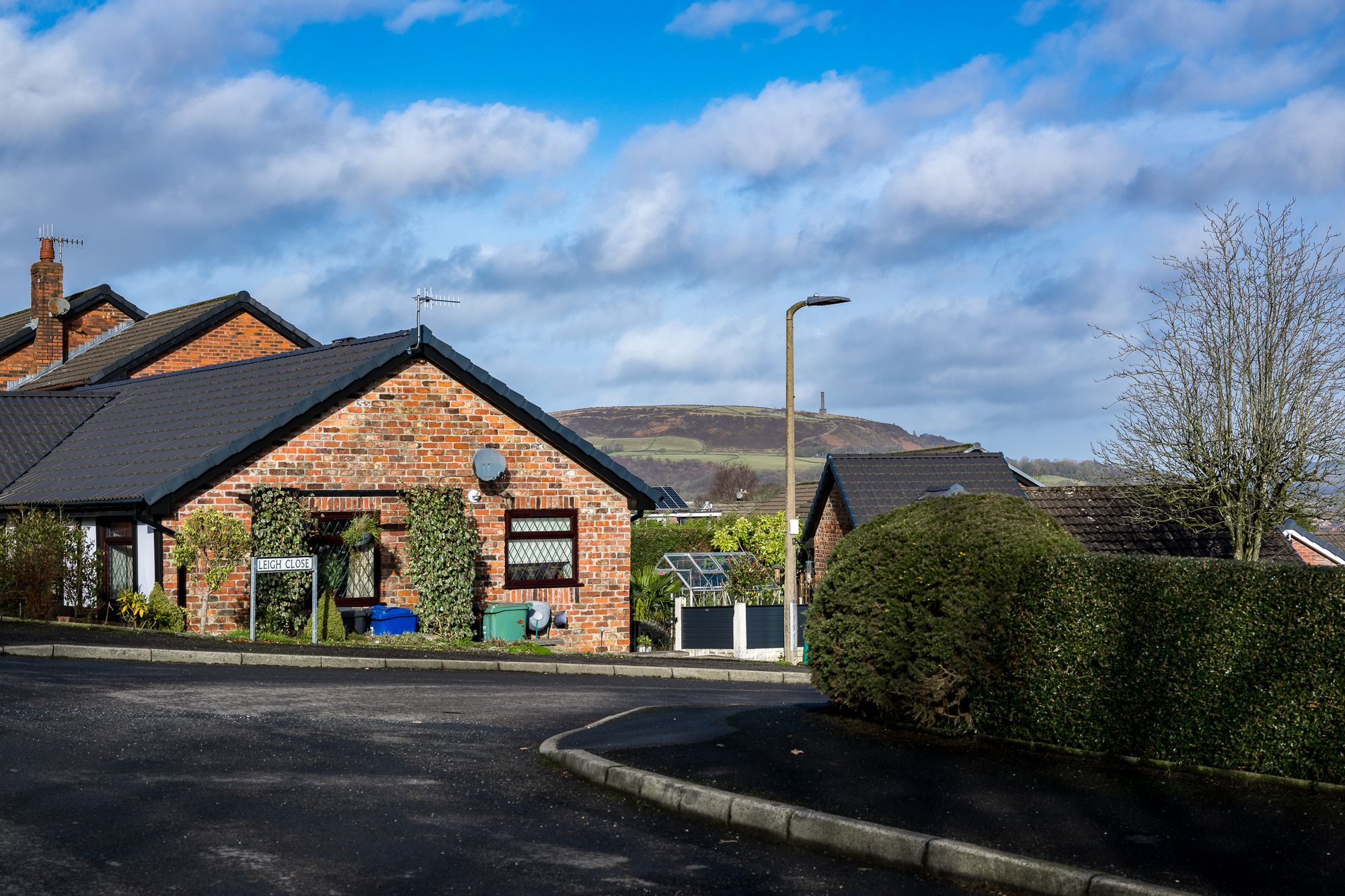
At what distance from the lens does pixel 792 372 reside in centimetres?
2581

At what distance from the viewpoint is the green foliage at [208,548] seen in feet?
67.7

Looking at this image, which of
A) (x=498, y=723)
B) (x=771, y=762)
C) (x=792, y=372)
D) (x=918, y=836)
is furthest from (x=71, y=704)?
(x=792, y=372)

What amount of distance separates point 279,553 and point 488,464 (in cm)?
398

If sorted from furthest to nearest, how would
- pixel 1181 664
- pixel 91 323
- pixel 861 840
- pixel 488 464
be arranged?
1. pixel 91 323
2. pixel 488 464
3. pixel 1181 664
4. pixel 861 840

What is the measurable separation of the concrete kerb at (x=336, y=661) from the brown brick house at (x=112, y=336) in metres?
19.9

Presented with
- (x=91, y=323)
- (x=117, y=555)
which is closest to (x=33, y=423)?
(x=117, y=555)

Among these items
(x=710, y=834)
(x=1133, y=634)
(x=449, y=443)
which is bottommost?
(x=710, y=834)

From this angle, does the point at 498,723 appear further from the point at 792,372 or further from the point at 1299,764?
the point at 792,372

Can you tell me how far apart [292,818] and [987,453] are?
30.8 meters

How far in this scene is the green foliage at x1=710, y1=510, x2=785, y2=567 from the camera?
3744 cm

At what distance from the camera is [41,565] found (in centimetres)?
2108

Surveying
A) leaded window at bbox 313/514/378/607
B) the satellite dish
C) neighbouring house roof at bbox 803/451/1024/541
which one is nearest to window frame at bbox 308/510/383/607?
leaded window at bbox 313/514/378/607

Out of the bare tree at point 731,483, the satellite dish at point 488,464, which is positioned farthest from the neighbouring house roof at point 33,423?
the bare tree at point 731,483

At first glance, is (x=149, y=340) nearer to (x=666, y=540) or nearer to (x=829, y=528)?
(x=666, y=540)
